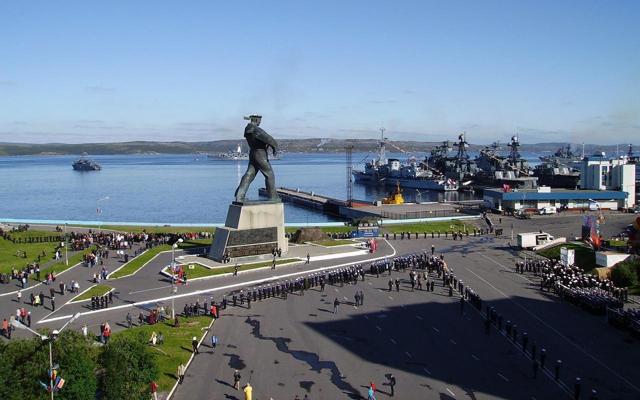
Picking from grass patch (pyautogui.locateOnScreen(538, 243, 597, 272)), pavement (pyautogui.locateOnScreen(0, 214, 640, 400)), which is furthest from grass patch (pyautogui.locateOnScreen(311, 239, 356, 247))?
grass patch (pyautogui.locateOnScreen(538, 243, 597, 272))

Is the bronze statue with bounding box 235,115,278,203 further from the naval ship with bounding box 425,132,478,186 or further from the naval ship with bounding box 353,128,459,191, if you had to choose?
the naval ship with bounding box 425,132,478,186

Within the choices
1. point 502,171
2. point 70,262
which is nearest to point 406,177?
point 502,171

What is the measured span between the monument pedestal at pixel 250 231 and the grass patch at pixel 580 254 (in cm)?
1786

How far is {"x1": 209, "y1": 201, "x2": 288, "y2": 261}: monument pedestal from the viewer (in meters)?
38.8

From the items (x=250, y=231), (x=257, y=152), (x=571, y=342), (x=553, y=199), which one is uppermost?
(x=257, y=152)

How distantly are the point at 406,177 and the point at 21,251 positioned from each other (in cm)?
10024

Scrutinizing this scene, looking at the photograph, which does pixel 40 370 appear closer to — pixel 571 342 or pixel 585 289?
pixel 571 342

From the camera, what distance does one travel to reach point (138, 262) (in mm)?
39156

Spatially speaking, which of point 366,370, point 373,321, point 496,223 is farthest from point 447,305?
point 496,223

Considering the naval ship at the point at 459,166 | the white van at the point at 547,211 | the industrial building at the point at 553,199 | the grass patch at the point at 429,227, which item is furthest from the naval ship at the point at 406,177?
the grass patch at the point at 429,227

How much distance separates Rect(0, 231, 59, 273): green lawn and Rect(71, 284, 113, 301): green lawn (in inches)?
320

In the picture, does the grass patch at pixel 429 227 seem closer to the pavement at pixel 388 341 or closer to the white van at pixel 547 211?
A: the white van at pixel 547 211

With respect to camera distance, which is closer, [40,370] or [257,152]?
[40,370]

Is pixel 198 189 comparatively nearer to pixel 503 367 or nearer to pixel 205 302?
pixel 205 302
